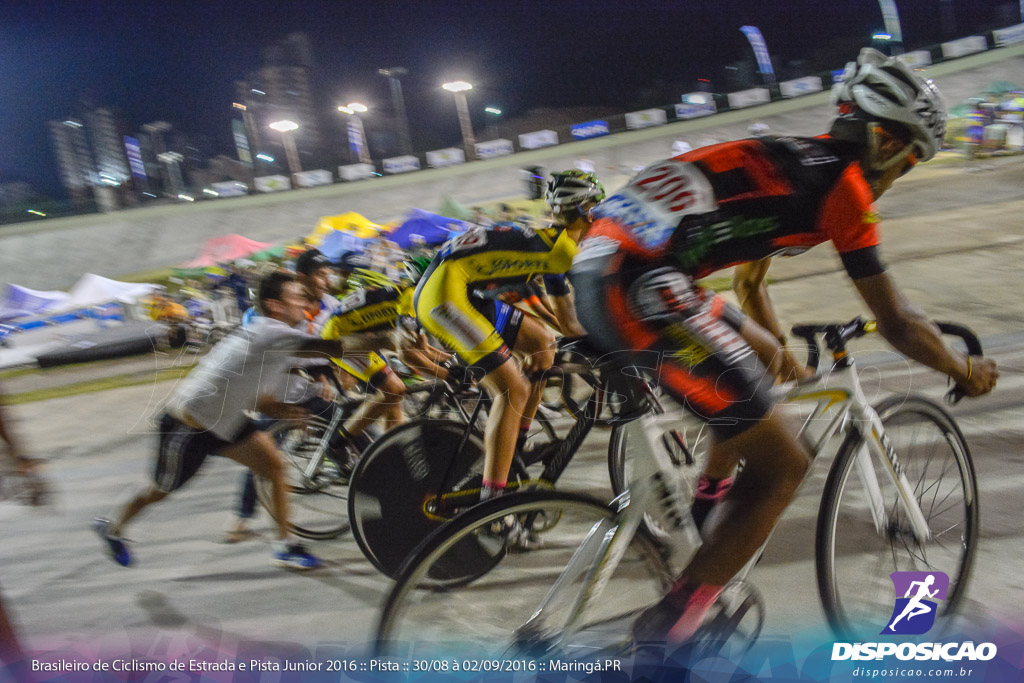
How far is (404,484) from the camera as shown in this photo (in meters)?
2.73

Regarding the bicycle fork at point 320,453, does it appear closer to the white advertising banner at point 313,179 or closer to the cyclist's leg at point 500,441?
the cyclist's leg at point 500,441

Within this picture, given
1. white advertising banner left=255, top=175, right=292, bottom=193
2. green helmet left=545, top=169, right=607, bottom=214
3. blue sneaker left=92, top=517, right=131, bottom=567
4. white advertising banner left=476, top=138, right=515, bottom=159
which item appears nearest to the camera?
green helmet left=545, top=169, right=607, bottom=214

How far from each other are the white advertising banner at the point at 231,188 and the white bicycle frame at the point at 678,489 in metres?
46.2

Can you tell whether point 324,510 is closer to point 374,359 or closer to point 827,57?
point 374,359

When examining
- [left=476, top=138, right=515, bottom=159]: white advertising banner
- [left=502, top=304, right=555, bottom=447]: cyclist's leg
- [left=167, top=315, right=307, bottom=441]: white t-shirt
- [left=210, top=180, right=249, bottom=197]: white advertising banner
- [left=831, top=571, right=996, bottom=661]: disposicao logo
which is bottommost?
[left=831, top=571, right=996, bottom=661]: disposicao logo

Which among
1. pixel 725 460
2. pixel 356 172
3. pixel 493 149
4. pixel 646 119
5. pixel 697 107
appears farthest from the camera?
pixel 356 172

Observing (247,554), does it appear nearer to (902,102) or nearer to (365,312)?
(365,312)

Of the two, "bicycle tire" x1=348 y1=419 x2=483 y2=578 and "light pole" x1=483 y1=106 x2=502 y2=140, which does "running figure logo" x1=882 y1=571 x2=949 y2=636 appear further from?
"light pole" x1=483 y1=106 x2=502 y2=140

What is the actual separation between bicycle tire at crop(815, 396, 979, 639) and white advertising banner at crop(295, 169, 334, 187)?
1707 inches

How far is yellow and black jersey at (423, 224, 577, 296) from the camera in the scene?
276 centimetres

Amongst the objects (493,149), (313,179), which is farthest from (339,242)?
(313,179)

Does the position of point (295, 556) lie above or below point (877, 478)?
below

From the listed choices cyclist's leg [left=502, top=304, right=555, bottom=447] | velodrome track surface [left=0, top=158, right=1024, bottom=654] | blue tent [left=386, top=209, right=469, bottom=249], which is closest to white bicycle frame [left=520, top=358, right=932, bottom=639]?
velodrome track surface [left=0, top=158, right=1024, bottom=654]

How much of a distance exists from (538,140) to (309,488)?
36858 mm
